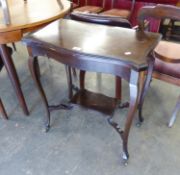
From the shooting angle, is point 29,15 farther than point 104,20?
Yes

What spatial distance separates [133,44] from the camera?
101 cm

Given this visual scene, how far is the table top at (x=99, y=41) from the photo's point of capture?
91cm

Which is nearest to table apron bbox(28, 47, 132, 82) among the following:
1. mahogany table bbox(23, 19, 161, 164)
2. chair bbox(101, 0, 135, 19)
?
mahogany table bbox(23, 19, 161, 164)

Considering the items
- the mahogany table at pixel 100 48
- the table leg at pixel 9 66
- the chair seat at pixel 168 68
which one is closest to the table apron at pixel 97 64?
the mahogany table at pixel 100 48

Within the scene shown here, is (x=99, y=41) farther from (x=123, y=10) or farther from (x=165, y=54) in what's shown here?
(x=123, y=10)

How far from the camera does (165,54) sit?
4.87 feet

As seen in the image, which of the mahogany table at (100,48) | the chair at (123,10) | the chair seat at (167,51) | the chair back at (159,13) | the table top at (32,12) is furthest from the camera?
the chair at (123,10)

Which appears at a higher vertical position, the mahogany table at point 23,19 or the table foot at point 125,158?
the mahogany table at point 23,19

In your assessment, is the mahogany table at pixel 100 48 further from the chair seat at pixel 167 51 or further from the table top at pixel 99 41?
the chair seat at pixel 167 51

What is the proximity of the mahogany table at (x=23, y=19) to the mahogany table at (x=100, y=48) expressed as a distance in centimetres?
18

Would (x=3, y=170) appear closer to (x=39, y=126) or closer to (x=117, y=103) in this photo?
(x=39, y=126)

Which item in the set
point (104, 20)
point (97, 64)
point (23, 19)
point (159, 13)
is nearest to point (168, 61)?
point (159, 13)

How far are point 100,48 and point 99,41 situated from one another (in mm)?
90

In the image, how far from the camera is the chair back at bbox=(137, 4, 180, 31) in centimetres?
116
